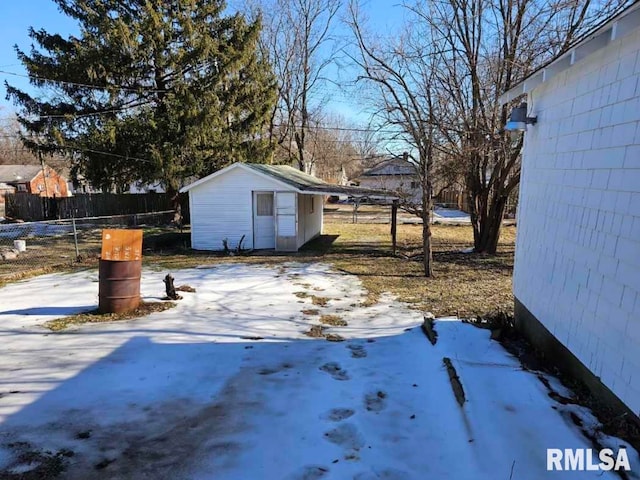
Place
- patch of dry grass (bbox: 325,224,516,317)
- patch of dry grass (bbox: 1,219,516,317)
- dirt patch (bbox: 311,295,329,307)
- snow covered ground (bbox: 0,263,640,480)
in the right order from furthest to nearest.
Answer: patch of dry grass (bbox: 1,219,516,317), patch of dry grass (bbox: 325,224,516,317), dirt patch (bbox: 311,295,329,307), snow covered ground (bbox: 0,263,640,480)

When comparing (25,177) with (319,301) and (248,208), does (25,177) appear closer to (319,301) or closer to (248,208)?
(248,208)

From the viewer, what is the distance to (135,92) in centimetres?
1936

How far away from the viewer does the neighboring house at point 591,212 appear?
293 cm

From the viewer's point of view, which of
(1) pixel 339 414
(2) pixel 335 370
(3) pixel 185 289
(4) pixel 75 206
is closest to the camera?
(1) pixel 339 414

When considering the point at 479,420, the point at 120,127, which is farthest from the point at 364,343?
the point at 120,127

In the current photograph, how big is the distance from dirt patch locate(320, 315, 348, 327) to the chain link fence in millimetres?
7873

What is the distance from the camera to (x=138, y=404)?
3.58 m

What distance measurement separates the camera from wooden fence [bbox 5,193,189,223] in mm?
23250

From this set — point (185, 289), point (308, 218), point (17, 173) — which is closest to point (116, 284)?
point (185, 289)

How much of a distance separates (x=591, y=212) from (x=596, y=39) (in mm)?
1453

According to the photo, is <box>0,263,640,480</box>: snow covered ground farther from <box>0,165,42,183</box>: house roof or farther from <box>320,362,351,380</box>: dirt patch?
<box>0,165,42,183</box>: house roof

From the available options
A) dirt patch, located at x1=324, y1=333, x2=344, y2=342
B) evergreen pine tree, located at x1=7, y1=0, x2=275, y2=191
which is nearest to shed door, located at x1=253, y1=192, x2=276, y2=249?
evergreen pine tree, located at x1=7, y1=0, x2=275, y2=191

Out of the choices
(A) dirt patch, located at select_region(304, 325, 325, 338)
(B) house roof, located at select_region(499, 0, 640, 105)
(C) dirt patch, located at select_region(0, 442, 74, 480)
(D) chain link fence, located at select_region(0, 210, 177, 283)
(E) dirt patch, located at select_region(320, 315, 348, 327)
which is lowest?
(D) chain link fence, located at select_region(0, 210, 177, 283)

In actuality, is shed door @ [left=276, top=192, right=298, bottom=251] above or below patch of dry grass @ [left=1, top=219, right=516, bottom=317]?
above
